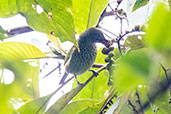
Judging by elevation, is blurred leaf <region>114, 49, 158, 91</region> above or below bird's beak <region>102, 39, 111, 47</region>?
below

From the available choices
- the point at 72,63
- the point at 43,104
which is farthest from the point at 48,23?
the point at 43,104

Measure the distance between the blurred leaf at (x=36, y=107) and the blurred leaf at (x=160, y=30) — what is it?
3.17 feet

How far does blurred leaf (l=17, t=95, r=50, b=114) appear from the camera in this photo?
3.50 feet

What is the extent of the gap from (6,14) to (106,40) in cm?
50

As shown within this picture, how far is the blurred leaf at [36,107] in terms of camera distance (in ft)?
3.50

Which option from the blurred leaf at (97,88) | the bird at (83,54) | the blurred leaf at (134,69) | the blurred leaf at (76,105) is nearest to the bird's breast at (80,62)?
the bird at (83,54)

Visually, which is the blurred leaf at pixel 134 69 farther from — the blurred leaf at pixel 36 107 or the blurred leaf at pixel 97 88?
the blurred leaf at pixel 97 88

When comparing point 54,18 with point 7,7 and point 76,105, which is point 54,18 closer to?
point 7,7

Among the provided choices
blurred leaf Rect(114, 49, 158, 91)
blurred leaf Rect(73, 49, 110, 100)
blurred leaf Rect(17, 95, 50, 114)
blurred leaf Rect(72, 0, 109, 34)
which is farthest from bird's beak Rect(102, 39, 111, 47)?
blurred leaf Rect(114, 49, 158, 91)

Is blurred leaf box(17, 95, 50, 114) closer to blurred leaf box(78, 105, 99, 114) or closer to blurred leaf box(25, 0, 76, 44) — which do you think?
blurred leaf box(78, 105, 99, 114)

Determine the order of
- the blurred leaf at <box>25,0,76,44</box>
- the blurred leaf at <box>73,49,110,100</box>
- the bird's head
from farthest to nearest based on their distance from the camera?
the blurred leaf at <box>73,49,110,100</box> < the bird's head < the blurred leaf at <box>25,0,76,44</box>

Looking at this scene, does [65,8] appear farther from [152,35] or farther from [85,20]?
[152,35]

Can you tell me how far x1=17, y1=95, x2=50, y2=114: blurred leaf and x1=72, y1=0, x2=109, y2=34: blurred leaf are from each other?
1.35 feet

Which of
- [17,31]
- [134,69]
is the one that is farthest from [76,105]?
[134,69]
